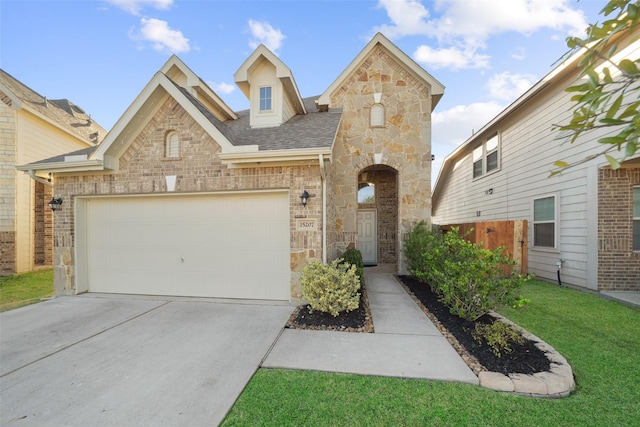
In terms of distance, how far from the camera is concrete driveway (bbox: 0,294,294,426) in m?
2.78

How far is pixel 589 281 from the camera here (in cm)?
670

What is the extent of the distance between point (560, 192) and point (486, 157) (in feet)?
13.6

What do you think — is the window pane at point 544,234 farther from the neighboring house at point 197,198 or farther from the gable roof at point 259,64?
the gable roof at point 259,64

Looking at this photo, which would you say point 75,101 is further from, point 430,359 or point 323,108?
point 430,359

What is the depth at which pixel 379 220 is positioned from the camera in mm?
10711

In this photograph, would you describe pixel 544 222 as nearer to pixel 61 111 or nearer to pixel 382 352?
pixel 382 352

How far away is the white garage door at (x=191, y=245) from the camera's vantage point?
6047 millimetres

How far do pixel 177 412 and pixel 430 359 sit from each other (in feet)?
9.86

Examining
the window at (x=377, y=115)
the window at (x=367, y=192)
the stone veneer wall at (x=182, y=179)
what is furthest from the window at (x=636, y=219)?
the stone veneer wall at (x=182, y=179)

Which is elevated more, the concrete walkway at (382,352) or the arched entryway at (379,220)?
the arched entryway at (379,220)

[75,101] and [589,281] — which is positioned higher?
[75,101]

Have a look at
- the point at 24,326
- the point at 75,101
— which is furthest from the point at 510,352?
the point at 75,101

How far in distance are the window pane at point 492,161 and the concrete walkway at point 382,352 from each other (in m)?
8.44

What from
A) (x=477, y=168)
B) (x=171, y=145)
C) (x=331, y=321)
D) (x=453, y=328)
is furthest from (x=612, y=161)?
(x=477, y=168)
